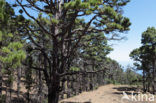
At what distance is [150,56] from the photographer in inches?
963

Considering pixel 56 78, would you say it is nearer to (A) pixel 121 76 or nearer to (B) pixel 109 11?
(B) pixel 109 11

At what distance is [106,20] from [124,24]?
3.01ft

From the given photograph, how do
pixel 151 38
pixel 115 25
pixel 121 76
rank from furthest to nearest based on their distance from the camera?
pixel 121 76, pixel 151 38, pixel 115 25

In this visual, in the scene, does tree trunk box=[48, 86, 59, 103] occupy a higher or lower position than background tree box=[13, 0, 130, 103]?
lower

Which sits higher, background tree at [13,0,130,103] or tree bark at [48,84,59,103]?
background tree at [13,0,130,103]

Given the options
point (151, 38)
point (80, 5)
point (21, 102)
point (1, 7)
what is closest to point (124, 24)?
point (80, 5)

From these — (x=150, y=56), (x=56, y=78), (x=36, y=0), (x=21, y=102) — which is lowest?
(x=21, y=102)

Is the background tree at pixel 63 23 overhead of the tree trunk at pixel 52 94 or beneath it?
overhead

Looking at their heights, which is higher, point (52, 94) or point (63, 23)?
point (63, 23)

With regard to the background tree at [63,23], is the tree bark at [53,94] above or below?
below

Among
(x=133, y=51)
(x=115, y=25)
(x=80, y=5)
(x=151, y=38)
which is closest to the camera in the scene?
(x=80, y=5)

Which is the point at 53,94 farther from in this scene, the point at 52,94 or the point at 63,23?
the point at 63,23

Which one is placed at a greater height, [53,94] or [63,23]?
[63,23]

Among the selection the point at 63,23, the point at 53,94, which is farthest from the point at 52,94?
the point at 63,23
